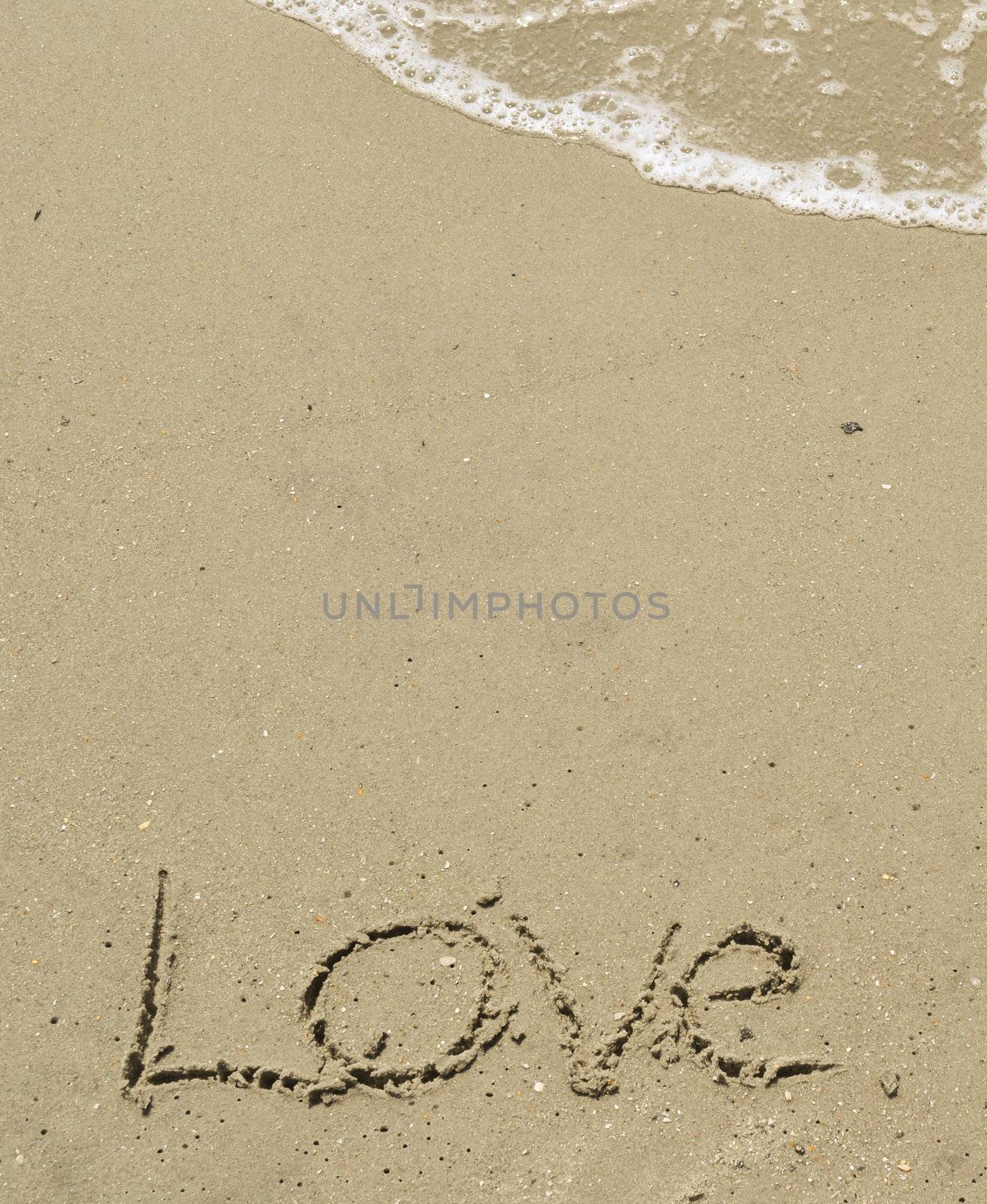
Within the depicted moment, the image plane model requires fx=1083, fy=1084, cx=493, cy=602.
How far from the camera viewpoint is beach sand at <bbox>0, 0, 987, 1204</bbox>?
2.74 m

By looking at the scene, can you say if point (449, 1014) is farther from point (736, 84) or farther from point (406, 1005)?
point (736, 84)

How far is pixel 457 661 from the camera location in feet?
10.3

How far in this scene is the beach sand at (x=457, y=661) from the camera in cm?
274

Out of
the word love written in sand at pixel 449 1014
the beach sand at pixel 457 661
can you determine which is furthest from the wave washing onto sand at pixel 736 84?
the word love written in sand at pixel 449 1014

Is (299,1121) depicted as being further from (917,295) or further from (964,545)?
(917,295)

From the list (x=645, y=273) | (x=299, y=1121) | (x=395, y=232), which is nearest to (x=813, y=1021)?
(x=299, y=1121)

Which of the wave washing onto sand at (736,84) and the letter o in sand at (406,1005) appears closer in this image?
the letter o in sand at (406,1005)

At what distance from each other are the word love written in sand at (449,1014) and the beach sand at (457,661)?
1 centimetres

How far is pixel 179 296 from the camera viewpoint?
353 centimetres

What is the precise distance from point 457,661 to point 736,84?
256 cm

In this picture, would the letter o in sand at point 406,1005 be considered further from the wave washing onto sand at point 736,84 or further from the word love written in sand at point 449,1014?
the wave washing onto sand at point 736,84

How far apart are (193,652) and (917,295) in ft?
8.69

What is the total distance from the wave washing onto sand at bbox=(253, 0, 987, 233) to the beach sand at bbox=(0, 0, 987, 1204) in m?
0.17

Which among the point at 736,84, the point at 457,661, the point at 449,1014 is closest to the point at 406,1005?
the point at 449,1014
